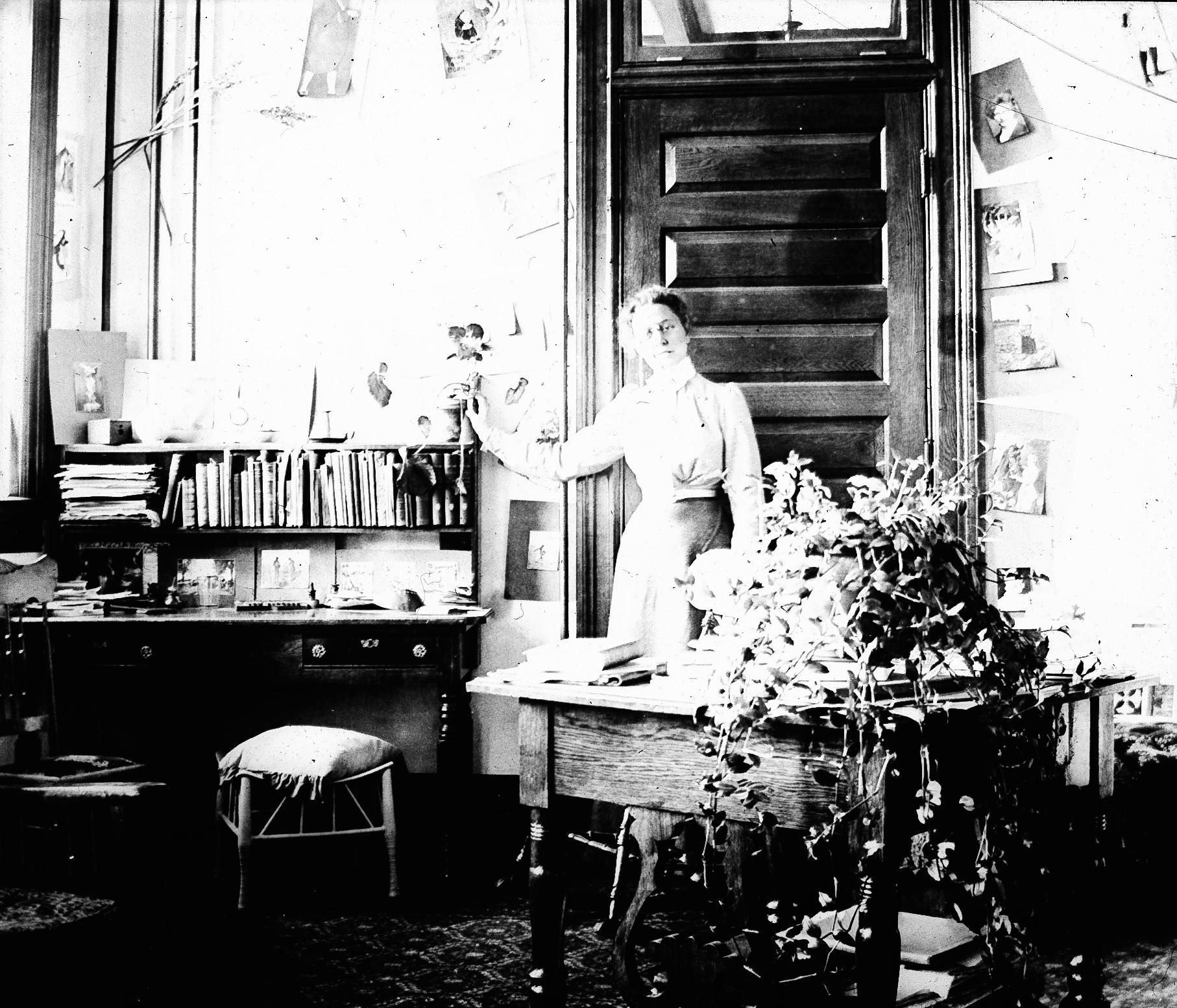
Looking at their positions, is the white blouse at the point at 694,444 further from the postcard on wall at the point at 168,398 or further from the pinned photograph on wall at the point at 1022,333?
the postcard on wall at the point at 168,398

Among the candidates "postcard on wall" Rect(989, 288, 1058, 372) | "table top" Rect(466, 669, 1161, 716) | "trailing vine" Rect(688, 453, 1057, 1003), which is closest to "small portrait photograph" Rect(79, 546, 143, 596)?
"table top" Rect(466, 669, 1161, 716)

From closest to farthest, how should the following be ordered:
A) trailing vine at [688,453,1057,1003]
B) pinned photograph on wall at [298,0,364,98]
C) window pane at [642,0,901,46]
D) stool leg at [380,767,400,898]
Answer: trailing vine at [688,453,1057,1003] → stool leg at [380,767,400,898] → window pane at [642,0,901,46] → pinned photograph on wall at [298,0,364,98]

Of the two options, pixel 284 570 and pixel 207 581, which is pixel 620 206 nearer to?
pixel 284 570

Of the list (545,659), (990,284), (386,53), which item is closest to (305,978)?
(545,659)

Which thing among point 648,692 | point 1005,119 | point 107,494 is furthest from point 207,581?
point 1005,119

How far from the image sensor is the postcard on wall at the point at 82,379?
12.5 feet

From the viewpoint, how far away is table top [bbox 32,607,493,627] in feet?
11.4

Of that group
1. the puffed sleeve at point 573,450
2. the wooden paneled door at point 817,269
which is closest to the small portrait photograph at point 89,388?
the puffed sleeve at point 573,450

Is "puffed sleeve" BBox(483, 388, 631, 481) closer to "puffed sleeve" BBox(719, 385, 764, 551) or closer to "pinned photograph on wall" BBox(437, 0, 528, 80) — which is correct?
"puffed sleeve" BBox(719, 385, 764, 551)

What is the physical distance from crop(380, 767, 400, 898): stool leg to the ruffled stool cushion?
51mm

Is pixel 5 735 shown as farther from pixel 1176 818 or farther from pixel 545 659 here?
pixel 1176 818

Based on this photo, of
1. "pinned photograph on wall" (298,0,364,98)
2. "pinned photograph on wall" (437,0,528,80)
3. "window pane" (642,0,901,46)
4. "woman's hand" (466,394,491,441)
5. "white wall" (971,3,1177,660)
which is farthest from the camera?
"pinned photograph on wall" (298,0,364,98)

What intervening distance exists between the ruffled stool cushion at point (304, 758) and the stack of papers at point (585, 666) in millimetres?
1138

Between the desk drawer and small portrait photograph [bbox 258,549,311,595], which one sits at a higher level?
small portrait photograph [bbox 258,549,311,595]
